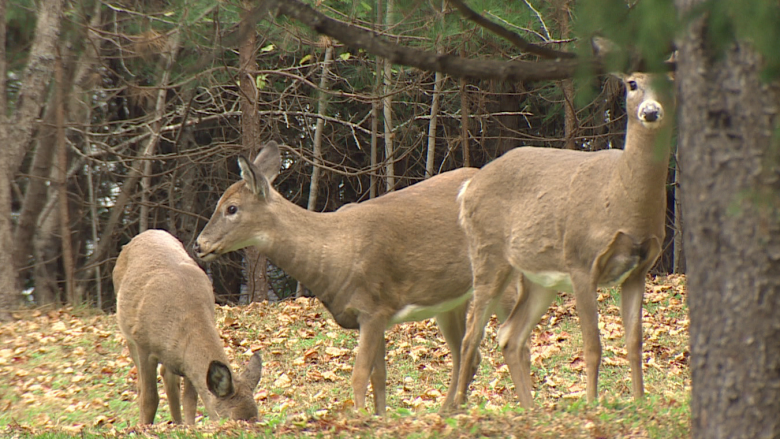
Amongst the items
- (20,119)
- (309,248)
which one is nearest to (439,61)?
(309,248)

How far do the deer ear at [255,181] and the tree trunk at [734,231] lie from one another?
4757 mm

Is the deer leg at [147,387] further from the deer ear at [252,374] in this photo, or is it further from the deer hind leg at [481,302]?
the deer hind leg at [481,302]

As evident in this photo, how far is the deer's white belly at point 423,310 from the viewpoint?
296 inches

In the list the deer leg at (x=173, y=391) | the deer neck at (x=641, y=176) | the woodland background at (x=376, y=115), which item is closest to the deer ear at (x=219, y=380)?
the deer leg at (x=173, y=391)

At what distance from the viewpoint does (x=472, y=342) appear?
23.4 feet

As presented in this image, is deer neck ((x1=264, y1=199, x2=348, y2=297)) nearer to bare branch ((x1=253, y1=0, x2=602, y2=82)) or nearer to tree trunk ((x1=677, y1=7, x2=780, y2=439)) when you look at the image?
bare branch ((x1=253, y1=0, x2=602, y2=82))

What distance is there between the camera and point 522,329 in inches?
287

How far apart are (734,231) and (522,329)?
4162mm

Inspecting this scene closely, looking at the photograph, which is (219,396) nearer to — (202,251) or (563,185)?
(202,251)

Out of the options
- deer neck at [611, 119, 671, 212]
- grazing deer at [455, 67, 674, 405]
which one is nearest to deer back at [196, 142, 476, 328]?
grazing deer at [455, 67, 674, 405]

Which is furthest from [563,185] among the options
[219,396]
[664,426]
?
[219,396]

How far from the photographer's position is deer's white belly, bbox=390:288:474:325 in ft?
24.7

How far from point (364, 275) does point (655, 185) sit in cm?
250

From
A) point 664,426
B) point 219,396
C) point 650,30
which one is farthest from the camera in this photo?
point 219,396
